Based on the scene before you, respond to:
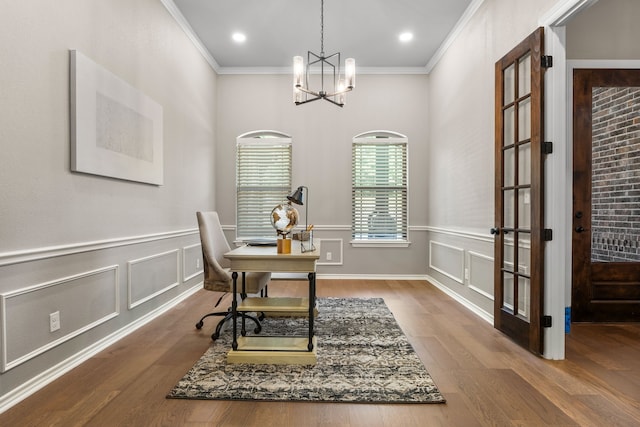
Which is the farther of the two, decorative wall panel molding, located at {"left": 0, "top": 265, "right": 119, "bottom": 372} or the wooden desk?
the wooden desk

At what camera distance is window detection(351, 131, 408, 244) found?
18.1 feet

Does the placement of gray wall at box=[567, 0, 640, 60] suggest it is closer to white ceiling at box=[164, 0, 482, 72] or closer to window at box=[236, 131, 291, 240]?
white ceiling at box=[164, 0, 482, 72]

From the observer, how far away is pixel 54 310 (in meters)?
2.23

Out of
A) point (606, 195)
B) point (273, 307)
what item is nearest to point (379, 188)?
point (606, 195)

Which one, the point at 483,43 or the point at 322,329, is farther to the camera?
the point at 483,43

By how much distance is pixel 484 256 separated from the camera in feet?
11.9

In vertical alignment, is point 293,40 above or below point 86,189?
above

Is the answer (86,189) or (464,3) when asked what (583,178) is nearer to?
(464,3)

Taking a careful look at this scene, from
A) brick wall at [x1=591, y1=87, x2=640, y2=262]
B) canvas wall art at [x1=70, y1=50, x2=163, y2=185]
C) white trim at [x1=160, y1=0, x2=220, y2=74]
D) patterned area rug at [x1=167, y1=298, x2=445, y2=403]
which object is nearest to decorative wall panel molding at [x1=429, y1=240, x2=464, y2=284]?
brick wall at [x1=591, y1=87, x2=640, y2=262]

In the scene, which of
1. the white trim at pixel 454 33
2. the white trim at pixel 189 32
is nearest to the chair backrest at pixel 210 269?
the white trim at pixel 189 32

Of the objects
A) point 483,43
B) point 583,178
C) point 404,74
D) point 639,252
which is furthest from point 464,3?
point 639,252

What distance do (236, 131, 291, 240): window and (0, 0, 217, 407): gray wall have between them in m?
1.65

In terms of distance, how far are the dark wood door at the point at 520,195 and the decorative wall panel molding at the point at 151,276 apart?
3.13 meters

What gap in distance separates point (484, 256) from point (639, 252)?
1334mm
